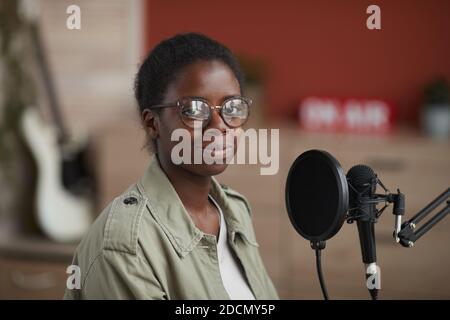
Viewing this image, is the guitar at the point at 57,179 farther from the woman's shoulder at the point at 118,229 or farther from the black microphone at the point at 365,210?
the black microphone at the point at 365,210

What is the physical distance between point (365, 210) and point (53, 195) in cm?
208

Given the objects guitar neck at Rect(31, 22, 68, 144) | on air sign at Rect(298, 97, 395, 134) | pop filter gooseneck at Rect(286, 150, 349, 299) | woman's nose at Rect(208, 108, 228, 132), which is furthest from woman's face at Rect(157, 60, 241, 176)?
guitar neck at Rect(31, 22, 68, 144)

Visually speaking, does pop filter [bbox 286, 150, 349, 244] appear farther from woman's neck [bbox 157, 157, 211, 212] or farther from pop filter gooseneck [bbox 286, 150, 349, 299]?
woman's neck [bbox 157, 157, 211, 212]

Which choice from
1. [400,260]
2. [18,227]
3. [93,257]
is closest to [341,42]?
[400,260]

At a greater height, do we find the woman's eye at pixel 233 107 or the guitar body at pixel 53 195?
the woman's eye at pixel 233 107

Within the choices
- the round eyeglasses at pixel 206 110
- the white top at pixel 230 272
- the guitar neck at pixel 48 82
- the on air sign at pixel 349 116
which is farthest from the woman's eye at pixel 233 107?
the guitar neck at pixel 48 82

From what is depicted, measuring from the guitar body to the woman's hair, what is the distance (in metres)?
1.78

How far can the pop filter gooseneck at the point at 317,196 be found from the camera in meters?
0.80

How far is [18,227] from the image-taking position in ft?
9.23

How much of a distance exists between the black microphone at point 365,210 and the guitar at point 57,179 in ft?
6.69

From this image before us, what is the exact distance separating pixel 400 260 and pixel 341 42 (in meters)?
A: 0.91

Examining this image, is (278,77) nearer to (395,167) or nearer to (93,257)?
(395,167)

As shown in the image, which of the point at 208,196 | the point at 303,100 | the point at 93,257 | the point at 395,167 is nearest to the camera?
the point at 93,257

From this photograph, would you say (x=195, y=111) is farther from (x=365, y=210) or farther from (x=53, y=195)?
(x=53, y=195)
